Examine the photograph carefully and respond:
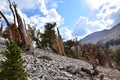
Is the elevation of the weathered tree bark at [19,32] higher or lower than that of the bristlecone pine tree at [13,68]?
higher

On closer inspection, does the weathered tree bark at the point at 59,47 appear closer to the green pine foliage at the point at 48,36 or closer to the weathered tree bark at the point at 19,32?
the green pine foliage at the point at 48,36

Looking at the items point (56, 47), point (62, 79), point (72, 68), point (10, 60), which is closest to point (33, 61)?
point (72, 68)

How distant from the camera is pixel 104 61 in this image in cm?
6894

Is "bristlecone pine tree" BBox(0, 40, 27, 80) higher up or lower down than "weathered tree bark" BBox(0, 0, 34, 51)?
lower down

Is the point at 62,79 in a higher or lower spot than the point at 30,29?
lower

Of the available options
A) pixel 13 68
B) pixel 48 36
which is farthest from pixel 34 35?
pixel 13 68

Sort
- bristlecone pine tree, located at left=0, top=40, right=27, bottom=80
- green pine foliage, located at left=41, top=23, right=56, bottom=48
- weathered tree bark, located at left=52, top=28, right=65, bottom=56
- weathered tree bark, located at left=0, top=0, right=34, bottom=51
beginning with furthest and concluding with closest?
green pine foliage, located at left=41, top=23, right=56, bottom=48, weathered tree bark, located at left=52, top=28, right=65, bottom=56, weathered tree bark, located at left=0, top=0, right=34, bottom=51, bristlecone pine tree, located at left=0, top=40, right=27, bottom=80

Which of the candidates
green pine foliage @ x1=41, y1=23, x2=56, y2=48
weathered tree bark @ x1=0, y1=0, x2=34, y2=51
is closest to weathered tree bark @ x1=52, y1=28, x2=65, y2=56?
green pine foliage @ x1=41, y1=23, x2=56, y2=48

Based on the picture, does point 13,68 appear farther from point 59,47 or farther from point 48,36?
point 48,36

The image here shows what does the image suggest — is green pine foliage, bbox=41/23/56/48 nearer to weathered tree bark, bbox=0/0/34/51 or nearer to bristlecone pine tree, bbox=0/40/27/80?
weathered tree bark, bbox=0/0/34/51

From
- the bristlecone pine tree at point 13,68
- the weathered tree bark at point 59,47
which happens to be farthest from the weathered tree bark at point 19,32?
the bristlecone pine tree at point 13,68

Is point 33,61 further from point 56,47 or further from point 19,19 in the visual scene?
point 56,47

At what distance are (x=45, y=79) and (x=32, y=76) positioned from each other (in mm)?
1029

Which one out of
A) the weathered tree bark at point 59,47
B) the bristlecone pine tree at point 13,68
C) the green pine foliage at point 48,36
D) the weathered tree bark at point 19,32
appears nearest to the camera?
the bristlecone pine tree at point 13,68
